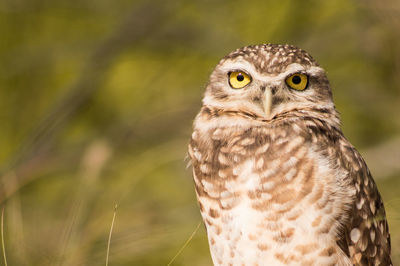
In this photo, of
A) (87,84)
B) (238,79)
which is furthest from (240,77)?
(87,84)

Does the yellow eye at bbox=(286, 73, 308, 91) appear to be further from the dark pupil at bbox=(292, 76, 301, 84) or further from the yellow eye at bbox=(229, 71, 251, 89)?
the yellow eye at bbox=(229, 71, 251, 89)

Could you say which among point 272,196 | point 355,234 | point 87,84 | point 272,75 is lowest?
point 355,234

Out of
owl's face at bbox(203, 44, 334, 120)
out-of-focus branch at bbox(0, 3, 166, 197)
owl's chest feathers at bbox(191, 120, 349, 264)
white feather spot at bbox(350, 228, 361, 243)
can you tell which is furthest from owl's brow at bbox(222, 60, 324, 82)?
out-of-focus branch at bbox(0, 3, 166, 197)

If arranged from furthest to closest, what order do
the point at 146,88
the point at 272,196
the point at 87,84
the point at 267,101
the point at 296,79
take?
the point at 146,88, the point at 87,84, the point at 296,79, the point at 267,101, the point at 272,196

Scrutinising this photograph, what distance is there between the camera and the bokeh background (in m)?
3.81

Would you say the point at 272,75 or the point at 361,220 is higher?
the point at 272,75

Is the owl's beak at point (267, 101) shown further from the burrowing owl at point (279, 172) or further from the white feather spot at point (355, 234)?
the white feather spot at point (355, 234)

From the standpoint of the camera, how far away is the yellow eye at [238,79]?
2337 mm

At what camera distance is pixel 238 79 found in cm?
238

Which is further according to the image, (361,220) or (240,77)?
(240,77)

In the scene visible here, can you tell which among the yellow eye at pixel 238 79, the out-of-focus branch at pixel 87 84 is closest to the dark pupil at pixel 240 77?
the yellow eye at pixel 238 79

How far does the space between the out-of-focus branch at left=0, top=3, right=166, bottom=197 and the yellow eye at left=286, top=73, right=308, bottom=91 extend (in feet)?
6.69

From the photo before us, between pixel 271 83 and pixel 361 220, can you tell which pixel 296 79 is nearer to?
pixel 271 83

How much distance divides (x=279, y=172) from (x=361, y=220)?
1.39ft
